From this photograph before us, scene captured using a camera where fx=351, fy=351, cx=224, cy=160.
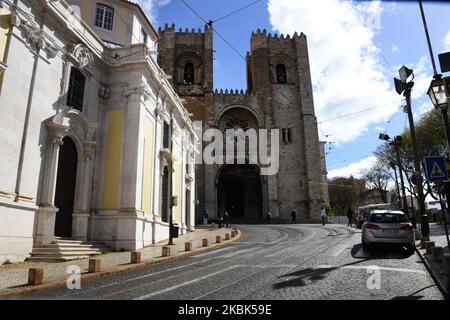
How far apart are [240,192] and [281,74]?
1616 cm

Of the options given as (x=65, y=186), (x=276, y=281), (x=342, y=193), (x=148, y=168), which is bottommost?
(x=276, y=281)

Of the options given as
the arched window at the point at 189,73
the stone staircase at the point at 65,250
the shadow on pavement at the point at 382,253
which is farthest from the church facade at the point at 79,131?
the arched window at the point at 189,73

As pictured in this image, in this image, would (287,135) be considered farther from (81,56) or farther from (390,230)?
(390,230)

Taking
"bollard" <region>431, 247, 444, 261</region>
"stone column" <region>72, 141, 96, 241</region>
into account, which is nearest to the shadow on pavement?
"bollard" <region>431, 247, 444, 261</region>

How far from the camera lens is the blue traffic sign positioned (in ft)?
27.2

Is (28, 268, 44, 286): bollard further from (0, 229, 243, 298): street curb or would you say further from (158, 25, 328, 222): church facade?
(158, 25, 328, 222): church facade

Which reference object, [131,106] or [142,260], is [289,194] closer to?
[131,106]

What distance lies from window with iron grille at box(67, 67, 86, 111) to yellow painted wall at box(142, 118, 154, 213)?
3.25m

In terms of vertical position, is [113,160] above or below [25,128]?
below

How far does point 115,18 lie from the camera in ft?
69.7

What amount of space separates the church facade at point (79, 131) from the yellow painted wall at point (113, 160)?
46mm

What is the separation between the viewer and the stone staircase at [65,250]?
11.6 m

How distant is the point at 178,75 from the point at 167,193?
1042 inches

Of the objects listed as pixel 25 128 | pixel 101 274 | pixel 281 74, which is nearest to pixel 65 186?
pixel 25 128
